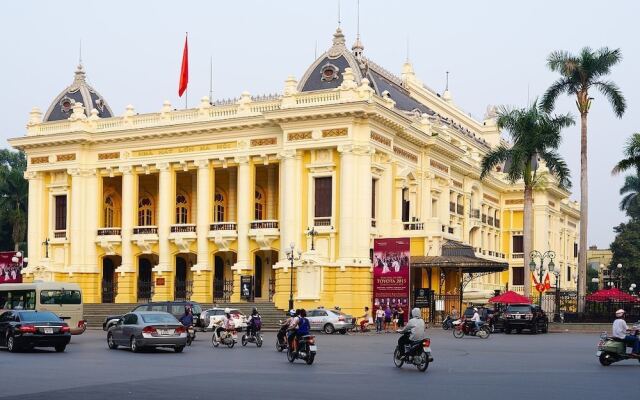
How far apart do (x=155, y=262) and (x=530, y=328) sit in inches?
1093

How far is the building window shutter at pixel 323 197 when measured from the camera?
181 ft

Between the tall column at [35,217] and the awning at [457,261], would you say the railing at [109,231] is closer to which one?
the tall column at [35,217]

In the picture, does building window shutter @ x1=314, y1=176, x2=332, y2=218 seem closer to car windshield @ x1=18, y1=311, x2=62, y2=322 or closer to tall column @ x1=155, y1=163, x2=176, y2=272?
tall column @ x1=155, y1=163, x2=176, y2=272

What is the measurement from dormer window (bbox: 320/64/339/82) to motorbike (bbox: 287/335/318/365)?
106 feet

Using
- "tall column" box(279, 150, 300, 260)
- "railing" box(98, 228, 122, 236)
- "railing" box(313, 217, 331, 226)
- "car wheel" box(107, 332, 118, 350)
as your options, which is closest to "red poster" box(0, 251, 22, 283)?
"railing" box(98, 228, 122, 236)

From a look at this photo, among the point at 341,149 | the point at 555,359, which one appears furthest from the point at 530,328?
the point at 555,359

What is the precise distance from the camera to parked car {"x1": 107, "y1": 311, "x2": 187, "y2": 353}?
101ft

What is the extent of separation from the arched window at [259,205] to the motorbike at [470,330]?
912 inches

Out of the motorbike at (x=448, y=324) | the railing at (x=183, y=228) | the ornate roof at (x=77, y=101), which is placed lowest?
the motorbike at (x=448, y=324)

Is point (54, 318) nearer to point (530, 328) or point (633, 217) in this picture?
point (530, 328)

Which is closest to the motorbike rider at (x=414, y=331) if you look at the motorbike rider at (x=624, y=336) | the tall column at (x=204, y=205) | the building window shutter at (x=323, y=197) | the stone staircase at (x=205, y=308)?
the motorbike rider at (x=624, y=336)

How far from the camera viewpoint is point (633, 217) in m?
116

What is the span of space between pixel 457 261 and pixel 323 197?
26.7 ft

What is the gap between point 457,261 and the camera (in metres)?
55.0
